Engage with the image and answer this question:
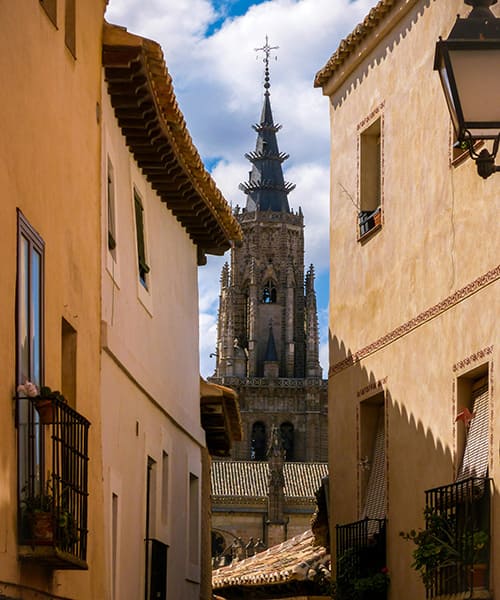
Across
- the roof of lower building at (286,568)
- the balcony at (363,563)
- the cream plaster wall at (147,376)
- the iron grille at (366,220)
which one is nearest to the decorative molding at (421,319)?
the iron grille at (366,220)

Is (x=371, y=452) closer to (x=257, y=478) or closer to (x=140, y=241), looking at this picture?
(x=140, y=241)

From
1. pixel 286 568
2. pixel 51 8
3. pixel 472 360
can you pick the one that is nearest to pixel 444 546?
pixel 472 360

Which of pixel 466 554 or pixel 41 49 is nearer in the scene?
pixel 41 49

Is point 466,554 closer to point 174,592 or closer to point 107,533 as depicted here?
point 107,533

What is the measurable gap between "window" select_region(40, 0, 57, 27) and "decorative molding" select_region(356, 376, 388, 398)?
6099 millimetres

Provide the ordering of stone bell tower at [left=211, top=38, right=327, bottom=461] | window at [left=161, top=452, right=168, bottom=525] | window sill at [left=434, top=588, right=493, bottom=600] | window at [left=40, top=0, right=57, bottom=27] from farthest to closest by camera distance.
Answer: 1. stone bell tower at [left=211, top=38, right=327, bottom=461]
2. window at [left=161, top=452, right=168, bottom=525]
3. window sill at [left=434, top=588, right=493, bottom=600]
4. window at [left=40, top=0, right=57, bottom=27]

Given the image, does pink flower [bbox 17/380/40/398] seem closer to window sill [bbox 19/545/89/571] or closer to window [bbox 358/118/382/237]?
window sill [bbox 19/545/89/571]

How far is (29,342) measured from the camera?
11.5 metres

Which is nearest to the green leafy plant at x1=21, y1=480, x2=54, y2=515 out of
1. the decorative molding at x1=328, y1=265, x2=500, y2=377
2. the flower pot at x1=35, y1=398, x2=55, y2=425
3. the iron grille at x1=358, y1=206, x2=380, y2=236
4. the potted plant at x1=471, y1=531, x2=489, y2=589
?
the flower pot at x1=35, y1=398, x2=55, y2=425

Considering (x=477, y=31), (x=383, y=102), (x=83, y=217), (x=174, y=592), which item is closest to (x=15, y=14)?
(x=83, y=217)

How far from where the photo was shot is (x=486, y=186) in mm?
14766

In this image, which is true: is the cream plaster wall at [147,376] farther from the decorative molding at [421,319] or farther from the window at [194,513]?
the decorative molding at [421,319]

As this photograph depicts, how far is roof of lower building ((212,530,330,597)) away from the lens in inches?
954

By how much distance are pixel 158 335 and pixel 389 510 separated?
3.55m
